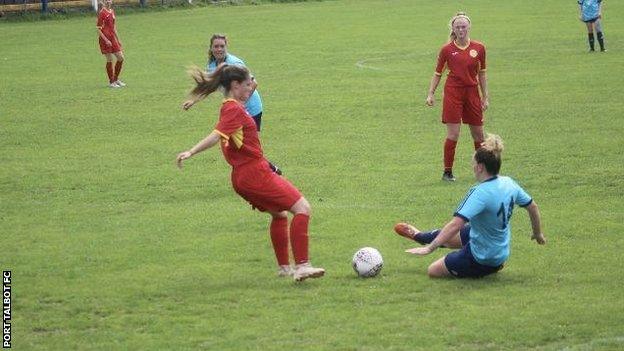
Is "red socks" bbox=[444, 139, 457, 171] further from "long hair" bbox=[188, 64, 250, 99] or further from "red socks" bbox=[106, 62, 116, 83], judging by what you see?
"red socks" bbox=[106, 62, 116, 83]

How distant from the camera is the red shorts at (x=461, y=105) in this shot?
1675cm

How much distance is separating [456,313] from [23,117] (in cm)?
1614

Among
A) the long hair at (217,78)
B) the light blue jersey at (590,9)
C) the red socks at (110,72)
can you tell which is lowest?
A: the red socks at (110,72)

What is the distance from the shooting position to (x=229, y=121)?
36.1ft

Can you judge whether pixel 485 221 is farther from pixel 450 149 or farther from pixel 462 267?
pixel 450 149

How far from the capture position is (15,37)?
139 ft

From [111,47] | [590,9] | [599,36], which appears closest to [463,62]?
[111,47]

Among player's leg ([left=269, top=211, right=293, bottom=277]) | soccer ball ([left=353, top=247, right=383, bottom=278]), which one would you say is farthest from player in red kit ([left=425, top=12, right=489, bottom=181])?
player's leg ([left=269, top=211, right=293, bottom=277])

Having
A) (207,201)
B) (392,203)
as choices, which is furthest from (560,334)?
→ (207,201)

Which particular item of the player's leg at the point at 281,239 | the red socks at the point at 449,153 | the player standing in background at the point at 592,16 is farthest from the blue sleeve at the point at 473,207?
the player standing in background at the point at 592,16

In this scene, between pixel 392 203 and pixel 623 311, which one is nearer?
pixel 623 311

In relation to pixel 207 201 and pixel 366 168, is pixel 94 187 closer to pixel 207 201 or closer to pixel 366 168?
pixel 207 201

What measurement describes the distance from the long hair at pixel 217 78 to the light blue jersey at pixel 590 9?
873 inches

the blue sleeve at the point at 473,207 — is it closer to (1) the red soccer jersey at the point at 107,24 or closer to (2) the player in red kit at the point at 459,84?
(2) the player in red kit at the point at 459,84
